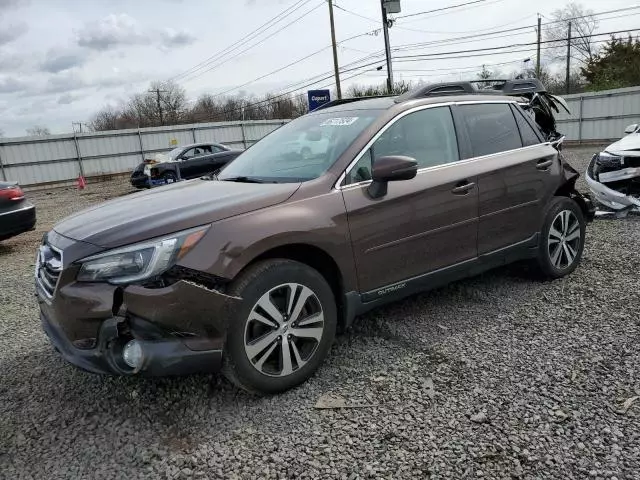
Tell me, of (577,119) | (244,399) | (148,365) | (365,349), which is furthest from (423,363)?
(577,119)

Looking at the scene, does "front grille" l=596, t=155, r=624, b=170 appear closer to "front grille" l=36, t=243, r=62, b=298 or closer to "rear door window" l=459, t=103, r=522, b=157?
"rear door window" l=459, t=103, r=522, b=157

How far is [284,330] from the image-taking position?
2.97 metres

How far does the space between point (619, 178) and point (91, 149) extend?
24967 millimetres

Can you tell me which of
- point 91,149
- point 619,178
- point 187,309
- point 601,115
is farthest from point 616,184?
point 91,149

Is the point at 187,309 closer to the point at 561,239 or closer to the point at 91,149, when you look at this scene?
the point at 561,239

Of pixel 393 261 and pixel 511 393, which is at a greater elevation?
pixel 393 261

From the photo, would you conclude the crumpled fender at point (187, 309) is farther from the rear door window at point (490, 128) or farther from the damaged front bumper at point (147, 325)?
the rear door window at point (490, 128)

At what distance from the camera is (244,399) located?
119 inches

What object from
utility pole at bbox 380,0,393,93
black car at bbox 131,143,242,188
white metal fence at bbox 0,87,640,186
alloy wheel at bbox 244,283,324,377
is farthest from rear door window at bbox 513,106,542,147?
white metal fence at bbox 0,87,640,186

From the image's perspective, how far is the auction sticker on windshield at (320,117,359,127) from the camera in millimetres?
3757

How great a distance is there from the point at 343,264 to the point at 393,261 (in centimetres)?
42

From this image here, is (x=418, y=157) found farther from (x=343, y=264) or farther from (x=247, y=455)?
(x=247, y=455)

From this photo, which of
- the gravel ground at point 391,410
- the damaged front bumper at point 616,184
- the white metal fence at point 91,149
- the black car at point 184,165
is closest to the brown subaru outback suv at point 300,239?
the gravel ground at point 391,410

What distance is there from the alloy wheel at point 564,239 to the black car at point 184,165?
14483 millimetres
